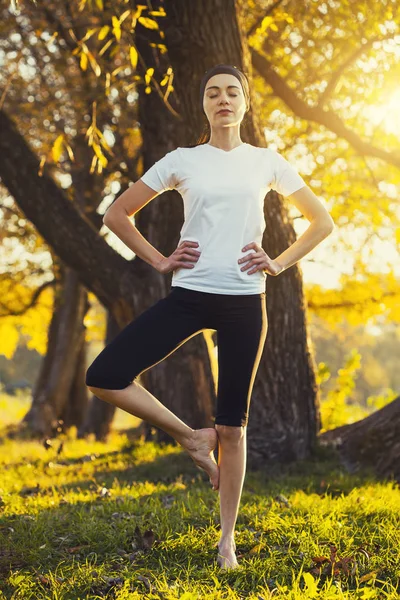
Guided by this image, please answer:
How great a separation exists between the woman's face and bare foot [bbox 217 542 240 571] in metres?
2.18

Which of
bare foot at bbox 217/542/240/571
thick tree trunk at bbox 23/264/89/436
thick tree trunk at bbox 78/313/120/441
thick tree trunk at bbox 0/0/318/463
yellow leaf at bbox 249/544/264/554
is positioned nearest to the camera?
bare foot at bbox 217/542/240/571

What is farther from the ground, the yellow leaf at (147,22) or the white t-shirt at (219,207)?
the yellow leaf at (147,22)

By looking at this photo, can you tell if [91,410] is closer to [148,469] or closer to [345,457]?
[148,469]

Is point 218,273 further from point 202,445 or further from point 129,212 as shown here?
point 202,445

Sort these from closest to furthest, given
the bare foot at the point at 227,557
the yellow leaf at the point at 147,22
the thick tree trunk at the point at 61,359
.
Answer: the bare foot at the point at 227,557 → the yellow leaf at the point at 147,22 → the thick tree trunk at the point at 61,359

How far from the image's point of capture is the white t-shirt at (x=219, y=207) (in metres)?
3.53

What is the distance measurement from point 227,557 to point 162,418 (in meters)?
0.80

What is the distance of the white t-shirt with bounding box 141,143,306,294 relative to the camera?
3527 millimetres

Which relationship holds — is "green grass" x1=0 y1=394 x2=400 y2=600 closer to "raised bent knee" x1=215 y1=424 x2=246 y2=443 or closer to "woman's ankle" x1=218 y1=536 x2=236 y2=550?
"woman's ankle" x1=218 y1=536 x2=236 y2=550

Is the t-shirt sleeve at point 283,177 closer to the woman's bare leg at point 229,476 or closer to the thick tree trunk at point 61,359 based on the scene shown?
the woman's bare leg at point 229,476

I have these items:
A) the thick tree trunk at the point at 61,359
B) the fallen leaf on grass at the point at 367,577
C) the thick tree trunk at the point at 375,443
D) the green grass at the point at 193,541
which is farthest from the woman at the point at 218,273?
the thick tree trunk at the point at 61,359

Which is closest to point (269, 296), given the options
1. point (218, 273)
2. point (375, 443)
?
point (375, 443)

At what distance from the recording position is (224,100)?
12.2 ft

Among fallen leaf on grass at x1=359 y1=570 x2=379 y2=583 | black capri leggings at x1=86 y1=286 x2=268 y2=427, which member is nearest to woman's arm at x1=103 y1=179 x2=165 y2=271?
black capri leggings at x1=86 y1=286 x2=268 y2=427
